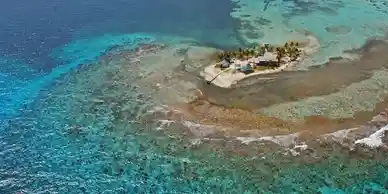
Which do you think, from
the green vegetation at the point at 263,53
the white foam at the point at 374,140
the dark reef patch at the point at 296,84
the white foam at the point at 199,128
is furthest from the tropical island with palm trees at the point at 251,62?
the white foam at the point at 374,140

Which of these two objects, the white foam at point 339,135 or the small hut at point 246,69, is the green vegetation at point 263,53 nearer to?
the small hut at point 246,69

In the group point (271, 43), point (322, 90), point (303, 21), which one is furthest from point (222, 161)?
point (303, 21)

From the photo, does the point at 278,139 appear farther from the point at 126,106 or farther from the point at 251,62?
the point at 126,106

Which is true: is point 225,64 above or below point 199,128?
above

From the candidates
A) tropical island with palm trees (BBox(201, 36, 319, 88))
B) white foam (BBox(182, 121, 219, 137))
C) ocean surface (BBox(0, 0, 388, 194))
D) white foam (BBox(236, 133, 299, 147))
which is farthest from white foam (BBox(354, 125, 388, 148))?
tropical island with palm trees (BBox(201, 36, 319, 88))

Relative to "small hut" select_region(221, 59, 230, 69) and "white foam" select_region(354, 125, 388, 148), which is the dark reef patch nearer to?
"small hut" select_region(221, 59, 230, 69)

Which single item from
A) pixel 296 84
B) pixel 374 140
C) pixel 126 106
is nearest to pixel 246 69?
pixel 296 84

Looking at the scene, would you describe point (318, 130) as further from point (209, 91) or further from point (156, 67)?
point (156, 67)
